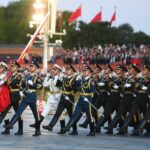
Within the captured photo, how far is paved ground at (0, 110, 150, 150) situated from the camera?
15.6 meters

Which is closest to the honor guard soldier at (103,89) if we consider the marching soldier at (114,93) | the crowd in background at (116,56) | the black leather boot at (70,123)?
the marching soldier at (114,93)

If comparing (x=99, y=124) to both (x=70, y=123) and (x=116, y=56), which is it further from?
(x=116, y=56)

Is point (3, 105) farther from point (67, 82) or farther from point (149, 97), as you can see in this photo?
point (149, 97)

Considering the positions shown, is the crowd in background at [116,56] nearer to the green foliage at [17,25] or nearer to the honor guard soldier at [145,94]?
the honor guard soldier at [145,94]

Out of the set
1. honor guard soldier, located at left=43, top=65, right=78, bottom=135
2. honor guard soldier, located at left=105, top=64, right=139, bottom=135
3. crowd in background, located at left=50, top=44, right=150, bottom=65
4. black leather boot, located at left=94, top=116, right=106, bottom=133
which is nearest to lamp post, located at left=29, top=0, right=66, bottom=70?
crowd in background, located at left=50, top=44, right=150, bottom=65

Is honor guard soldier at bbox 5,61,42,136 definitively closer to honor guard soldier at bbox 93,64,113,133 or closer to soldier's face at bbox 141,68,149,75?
honor guard soldier at bbox 93,64,113,133

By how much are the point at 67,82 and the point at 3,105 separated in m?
1.72

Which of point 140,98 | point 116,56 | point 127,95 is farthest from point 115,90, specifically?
point 116,56

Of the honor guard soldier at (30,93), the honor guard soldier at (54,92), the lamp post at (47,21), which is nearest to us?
the honor guard soldier at (30,93)

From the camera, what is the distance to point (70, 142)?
54.4 feet

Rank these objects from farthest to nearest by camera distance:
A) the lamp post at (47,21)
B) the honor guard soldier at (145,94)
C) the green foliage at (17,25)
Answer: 1. the green foliage at (17,25)
2. the lamp post at (47,21)
3. the honor guard soldier at (145,94)

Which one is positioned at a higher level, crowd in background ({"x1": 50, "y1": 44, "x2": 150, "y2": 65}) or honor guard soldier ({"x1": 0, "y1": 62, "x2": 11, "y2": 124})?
crowd in background ({"x1": 50, "y1": 44, "x2": 150, "y2": 65})

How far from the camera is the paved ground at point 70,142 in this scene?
51.3ft

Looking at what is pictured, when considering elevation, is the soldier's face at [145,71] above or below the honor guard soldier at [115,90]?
above
